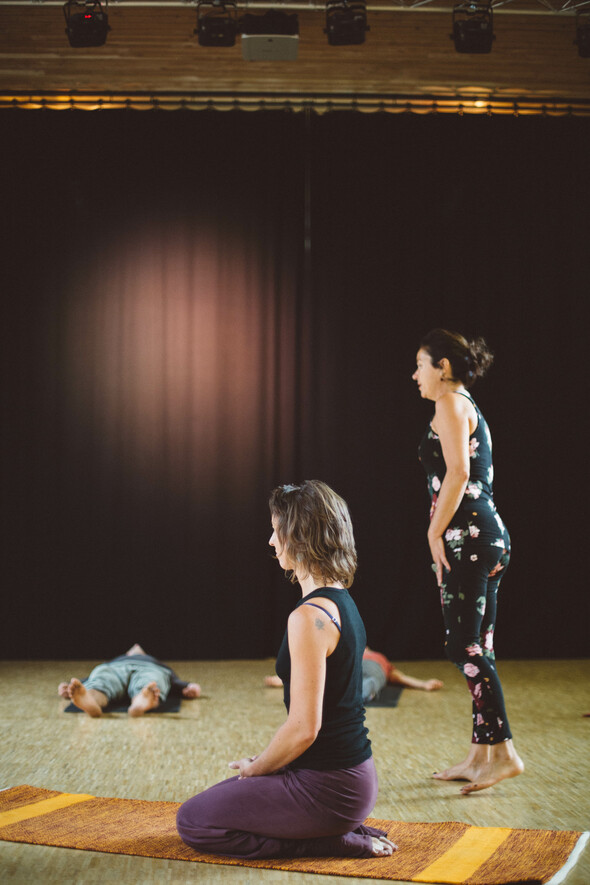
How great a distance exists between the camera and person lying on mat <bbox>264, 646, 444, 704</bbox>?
380 cm

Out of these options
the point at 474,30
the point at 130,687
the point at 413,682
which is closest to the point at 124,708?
the point at 130,687

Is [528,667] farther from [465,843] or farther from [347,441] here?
[465,843]

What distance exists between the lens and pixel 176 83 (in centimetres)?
500

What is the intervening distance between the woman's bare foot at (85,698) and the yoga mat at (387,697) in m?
1.09

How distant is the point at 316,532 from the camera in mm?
1943

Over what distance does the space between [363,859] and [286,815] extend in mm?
226

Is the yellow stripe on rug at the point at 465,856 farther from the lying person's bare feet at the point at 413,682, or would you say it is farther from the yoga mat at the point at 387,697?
the lying person's bare feet at the point at 413,682

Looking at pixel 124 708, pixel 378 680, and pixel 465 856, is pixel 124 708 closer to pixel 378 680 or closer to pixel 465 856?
pixel 378 680

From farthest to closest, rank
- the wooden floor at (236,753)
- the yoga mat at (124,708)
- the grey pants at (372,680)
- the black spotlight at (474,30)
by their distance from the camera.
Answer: the black spotlight at (474,30) < the grey pants at (372,680) < the yoga mat at (124,708) < the wooden floor at (236,753)

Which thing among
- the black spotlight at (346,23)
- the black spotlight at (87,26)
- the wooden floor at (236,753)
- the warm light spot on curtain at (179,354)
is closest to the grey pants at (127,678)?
the wooden floor at (236,753)

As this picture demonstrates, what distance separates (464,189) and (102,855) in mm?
4198

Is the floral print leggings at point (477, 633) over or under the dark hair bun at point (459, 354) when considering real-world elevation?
under

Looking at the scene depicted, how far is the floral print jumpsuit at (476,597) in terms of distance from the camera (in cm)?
256

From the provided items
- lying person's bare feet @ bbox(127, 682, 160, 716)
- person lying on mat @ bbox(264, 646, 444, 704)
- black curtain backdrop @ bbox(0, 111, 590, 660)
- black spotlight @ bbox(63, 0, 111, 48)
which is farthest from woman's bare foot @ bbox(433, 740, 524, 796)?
black spotlight @ bbox(63, 0, 111, 48)
